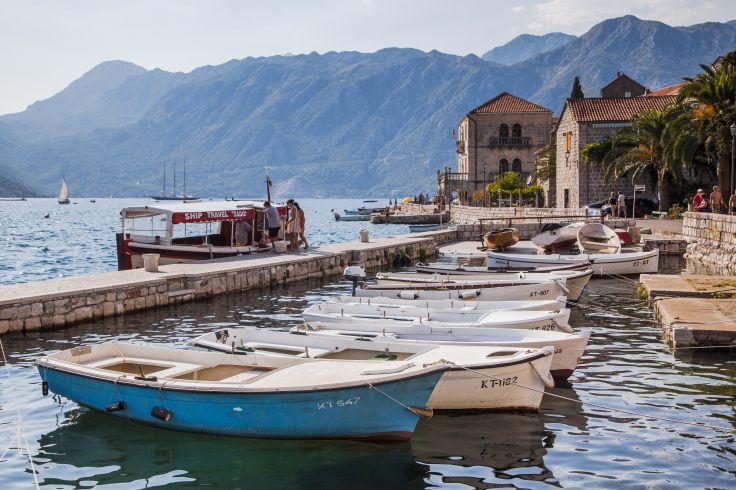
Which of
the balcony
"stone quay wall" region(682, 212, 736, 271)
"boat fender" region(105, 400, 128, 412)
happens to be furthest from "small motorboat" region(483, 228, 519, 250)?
the balcony

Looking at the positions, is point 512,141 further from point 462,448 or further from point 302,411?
point 302,411

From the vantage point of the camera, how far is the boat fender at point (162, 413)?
32.6 ft

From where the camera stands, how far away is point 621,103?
57.0 meters

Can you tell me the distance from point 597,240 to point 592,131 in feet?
91.4

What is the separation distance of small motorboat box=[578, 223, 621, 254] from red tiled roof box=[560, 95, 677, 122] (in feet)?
91.3

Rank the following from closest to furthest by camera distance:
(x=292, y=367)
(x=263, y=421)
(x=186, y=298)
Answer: (x=263, y=421) < (x=292, y=367) < (x=186, y=298)

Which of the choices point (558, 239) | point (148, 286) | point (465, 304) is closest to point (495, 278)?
point (465, 304)

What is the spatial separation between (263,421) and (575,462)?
3503 millimetres

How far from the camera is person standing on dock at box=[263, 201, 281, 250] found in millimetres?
28703

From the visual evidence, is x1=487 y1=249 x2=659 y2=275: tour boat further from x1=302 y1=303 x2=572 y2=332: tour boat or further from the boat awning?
x1=302 y1=303 x2=572 y2=332: tour boat

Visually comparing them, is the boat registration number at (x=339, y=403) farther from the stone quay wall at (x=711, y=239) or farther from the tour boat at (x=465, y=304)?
the stone quay wall at (x=711, y=239)

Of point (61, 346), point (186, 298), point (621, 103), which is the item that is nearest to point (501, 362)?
point (61, 346)

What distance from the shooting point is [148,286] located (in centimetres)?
2033

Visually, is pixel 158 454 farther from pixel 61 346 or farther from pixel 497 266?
pixel 497 266
